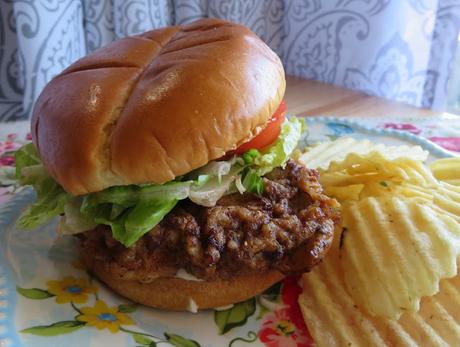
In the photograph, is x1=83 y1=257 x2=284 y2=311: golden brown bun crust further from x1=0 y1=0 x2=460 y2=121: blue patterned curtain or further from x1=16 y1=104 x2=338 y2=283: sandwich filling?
x1=0 y1=0 x2=460 y2=121: blue patterned curtain

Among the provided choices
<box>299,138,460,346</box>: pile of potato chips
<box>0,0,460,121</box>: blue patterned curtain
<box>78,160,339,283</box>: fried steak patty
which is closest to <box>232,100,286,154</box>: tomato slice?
<box>78,160,339,283</box>: fried steak patty

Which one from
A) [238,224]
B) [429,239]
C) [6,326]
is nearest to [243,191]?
[238,224]

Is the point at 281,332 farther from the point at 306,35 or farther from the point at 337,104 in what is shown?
the point at 306,35

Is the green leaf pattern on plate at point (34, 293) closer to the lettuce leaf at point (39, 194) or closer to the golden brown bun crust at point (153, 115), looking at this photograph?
the lettuce leaf at point (39, 194)

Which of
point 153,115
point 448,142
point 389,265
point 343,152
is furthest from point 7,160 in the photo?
point 448,142

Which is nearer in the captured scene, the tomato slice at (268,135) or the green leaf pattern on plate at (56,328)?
the green leaf pattern on plate at (56,328)

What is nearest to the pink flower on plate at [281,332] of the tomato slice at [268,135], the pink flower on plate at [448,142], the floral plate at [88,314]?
the floral plate at [88,314]
